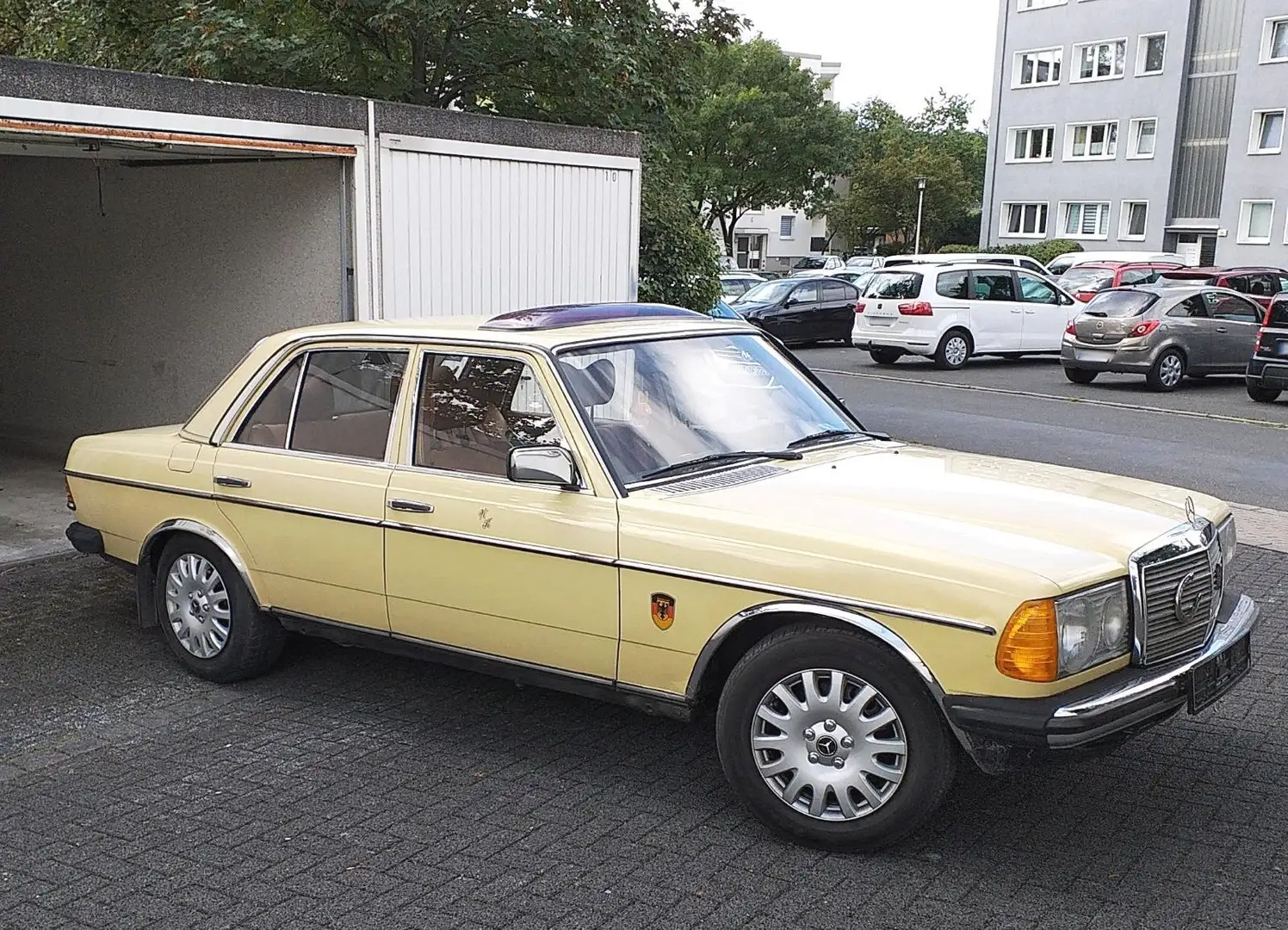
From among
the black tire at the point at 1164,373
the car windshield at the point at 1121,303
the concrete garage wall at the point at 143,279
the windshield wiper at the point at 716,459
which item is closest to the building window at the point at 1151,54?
the car windshield at the point at 1121,303

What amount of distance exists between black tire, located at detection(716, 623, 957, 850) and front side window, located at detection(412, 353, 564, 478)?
120 centimetres

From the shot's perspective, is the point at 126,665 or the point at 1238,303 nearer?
the point at 126,665

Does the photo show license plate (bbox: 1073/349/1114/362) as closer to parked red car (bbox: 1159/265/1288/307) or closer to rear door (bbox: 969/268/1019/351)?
rear door (bbox: 969/268/1019/351)

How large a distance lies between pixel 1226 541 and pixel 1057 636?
1343 millimetres

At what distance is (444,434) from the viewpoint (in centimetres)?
514

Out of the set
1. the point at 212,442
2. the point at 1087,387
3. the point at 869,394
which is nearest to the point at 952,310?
the point at 1087,387

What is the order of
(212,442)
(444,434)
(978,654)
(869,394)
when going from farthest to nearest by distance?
(869,394) < (212,442) < (444,434) < (978,654)

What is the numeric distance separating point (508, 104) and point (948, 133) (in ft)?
261

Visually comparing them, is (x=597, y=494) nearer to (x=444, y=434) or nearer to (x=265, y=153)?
(x=444, y=434)

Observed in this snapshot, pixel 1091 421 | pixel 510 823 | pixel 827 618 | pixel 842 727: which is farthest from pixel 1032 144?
pixel 510 823

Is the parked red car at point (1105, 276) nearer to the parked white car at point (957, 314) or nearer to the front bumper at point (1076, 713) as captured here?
the parked white car at point (957, 314)

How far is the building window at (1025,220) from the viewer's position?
169 ft

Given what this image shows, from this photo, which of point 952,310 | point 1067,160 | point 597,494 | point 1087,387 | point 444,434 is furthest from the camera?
point 1067,160

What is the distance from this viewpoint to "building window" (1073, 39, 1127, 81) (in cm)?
4784
